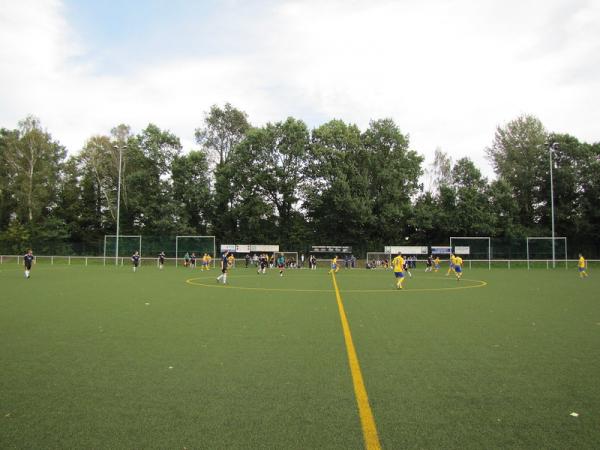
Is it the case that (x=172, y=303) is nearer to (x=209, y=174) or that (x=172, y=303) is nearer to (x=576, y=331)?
(x=576, y=331)

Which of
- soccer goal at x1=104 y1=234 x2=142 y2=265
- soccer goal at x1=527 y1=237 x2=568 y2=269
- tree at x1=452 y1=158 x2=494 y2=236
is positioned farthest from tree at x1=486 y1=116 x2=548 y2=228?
soccer goal at x1=104 y1=234 x2=142 y2=265

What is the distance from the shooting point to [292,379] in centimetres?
522

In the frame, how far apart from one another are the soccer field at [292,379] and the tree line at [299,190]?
3610 cm

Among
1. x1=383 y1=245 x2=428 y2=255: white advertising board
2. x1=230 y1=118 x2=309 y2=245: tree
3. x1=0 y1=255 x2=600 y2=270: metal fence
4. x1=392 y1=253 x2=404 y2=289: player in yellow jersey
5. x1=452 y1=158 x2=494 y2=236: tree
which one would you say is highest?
x1=230 y1=118 x2=309 y2=245: tree

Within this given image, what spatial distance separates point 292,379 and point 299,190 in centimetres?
4364

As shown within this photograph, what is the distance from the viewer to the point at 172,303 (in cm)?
1251

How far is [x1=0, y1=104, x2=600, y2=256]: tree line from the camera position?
4600 cm

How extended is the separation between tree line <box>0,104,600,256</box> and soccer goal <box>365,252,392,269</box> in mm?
1826

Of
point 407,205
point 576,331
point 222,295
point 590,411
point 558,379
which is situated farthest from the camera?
point 407,205

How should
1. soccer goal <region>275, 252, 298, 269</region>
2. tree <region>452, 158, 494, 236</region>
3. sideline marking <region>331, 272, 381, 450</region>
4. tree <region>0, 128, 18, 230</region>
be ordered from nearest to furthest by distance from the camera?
sideline marking <region>331, 272, 381, 450</region>, soccer goal <region>275, 252, 298, 269</region>, tree <region>452, 158, 494, 236</region>, tree <region>0, 128, 18, 230</region>

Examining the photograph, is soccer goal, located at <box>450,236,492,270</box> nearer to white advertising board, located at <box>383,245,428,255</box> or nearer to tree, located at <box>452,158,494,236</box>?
white advertising board, located at <box>383,245,428,255</box>

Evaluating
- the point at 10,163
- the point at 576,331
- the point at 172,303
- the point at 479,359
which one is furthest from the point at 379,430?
the point at 10,163

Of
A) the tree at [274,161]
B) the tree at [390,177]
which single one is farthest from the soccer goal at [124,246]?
the tree at [390,177]

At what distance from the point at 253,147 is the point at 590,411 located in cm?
4568
